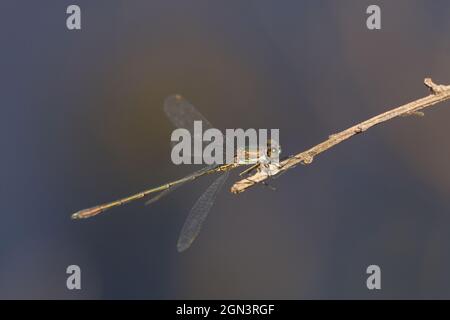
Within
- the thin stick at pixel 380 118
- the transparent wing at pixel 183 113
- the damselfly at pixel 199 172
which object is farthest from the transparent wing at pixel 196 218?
the thin stick at pixel 380 118

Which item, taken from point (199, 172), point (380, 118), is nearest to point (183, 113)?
point (199, 172)

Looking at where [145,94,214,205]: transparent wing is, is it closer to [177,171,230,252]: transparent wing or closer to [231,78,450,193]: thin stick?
[177,171,230,252]: transparent wing

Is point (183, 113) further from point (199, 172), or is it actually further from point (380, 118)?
point (380, 118)

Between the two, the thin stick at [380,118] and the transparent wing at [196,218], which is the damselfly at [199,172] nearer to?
the transparent wing at [196,218]

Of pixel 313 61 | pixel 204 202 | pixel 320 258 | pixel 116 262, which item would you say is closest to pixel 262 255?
pixel 320 258

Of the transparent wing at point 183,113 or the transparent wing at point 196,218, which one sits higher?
the transparent wing at point 183,113

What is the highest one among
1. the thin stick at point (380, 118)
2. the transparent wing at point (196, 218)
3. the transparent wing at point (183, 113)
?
the transparent wing at point (183, 113)

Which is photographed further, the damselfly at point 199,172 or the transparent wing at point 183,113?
the transparent wing at point 183,113

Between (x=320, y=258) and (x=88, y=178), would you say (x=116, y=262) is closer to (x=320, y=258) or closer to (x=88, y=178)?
(x=88, y=178)

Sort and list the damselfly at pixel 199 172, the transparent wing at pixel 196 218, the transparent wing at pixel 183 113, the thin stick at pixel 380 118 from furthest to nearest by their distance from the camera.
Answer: the transparent wing at pixel 183 113
the transparent wing at pixel 196 218
the damselfly at pixel 199 172
the thin stick at pixel 380 118
